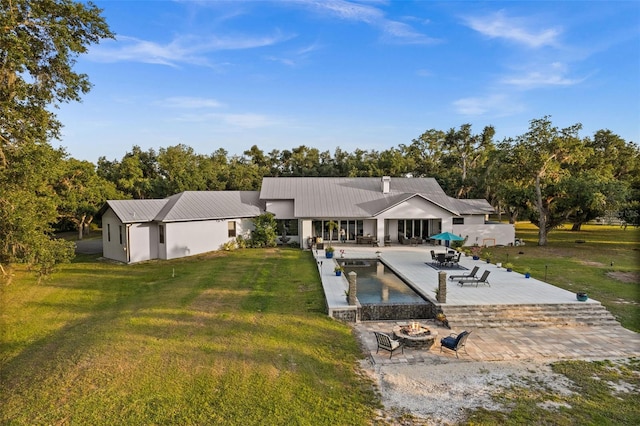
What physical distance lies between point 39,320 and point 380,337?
11.6 metres

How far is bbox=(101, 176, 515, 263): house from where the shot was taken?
2345 cm

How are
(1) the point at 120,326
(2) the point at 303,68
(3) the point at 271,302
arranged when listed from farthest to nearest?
(2) the point at 303,68 < (3) the point at 271,302 < (1) the point at 120,326

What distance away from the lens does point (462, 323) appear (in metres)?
11.9

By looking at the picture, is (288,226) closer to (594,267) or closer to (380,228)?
(380,228)

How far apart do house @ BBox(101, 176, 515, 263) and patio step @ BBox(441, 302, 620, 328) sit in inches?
573

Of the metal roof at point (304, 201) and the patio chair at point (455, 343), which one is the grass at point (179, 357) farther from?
Answer: the metal roof at point (304, 201)

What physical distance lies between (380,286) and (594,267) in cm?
1383

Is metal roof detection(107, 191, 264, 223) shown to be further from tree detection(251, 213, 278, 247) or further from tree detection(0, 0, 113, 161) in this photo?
tree detection(0, 0, 113, 161)

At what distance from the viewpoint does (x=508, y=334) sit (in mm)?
11273

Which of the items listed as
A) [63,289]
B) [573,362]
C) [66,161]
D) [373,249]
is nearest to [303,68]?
[373,249]

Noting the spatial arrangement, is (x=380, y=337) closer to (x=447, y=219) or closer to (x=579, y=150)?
(x=447, y=219)

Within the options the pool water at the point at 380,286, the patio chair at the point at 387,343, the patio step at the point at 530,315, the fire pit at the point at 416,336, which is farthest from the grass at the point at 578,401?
the pool water at the point at 380,286

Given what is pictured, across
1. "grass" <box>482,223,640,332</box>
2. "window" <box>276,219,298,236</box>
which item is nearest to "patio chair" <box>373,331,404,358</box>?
"grass" <box>482,223,640,332</box>

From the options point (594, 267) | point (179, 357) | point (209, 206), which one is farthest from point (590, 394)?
point (209, 206)
